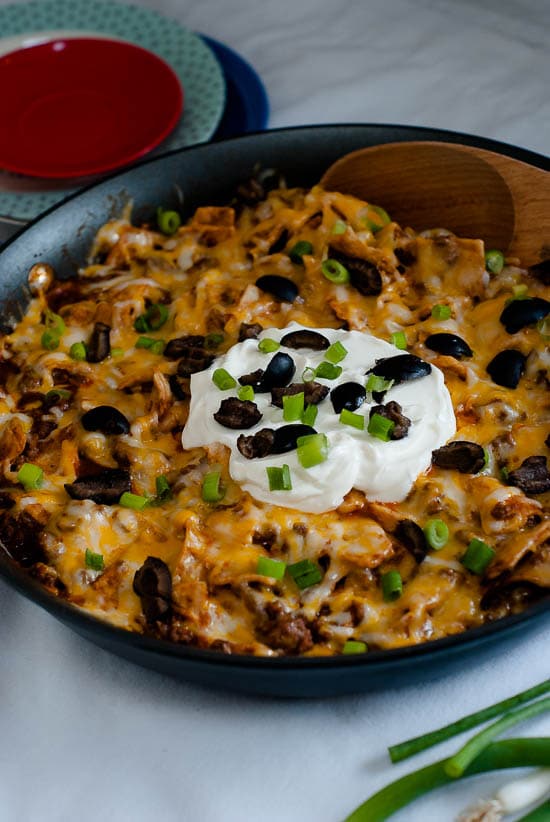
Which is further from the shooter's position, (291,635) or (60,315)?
(60,315)

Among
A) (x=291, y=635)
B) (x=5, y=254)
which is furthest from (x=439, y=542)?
(x=5, y=254)

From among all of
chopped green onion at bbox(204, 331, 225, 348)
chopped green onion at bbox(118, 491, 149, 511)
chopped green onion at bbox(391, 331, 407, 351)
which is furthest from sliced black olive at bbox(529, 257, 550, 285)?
chopped green onion at bbox(118, 491, 149, 511)

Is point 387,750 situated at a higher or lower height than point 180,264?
lower

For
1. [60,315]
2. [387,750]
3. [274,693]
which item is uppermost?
[60,315]

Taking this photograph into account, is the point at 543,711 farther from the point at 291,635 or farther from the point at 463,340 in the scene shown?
the point at 463,340

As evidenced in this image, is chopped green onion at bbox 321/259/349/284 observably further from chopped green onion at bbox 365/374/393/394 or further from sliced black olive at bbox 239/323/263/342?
chopped green onion at bbox 365/374/393/394

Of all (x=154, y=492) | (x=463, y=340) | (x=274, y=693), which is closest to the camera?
(x=274, y=693)

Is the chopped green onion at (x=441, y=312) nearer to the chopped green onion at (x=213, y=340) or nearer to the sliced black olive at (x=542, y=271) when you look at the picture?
the sliced black olive at (x=542, y=271)
